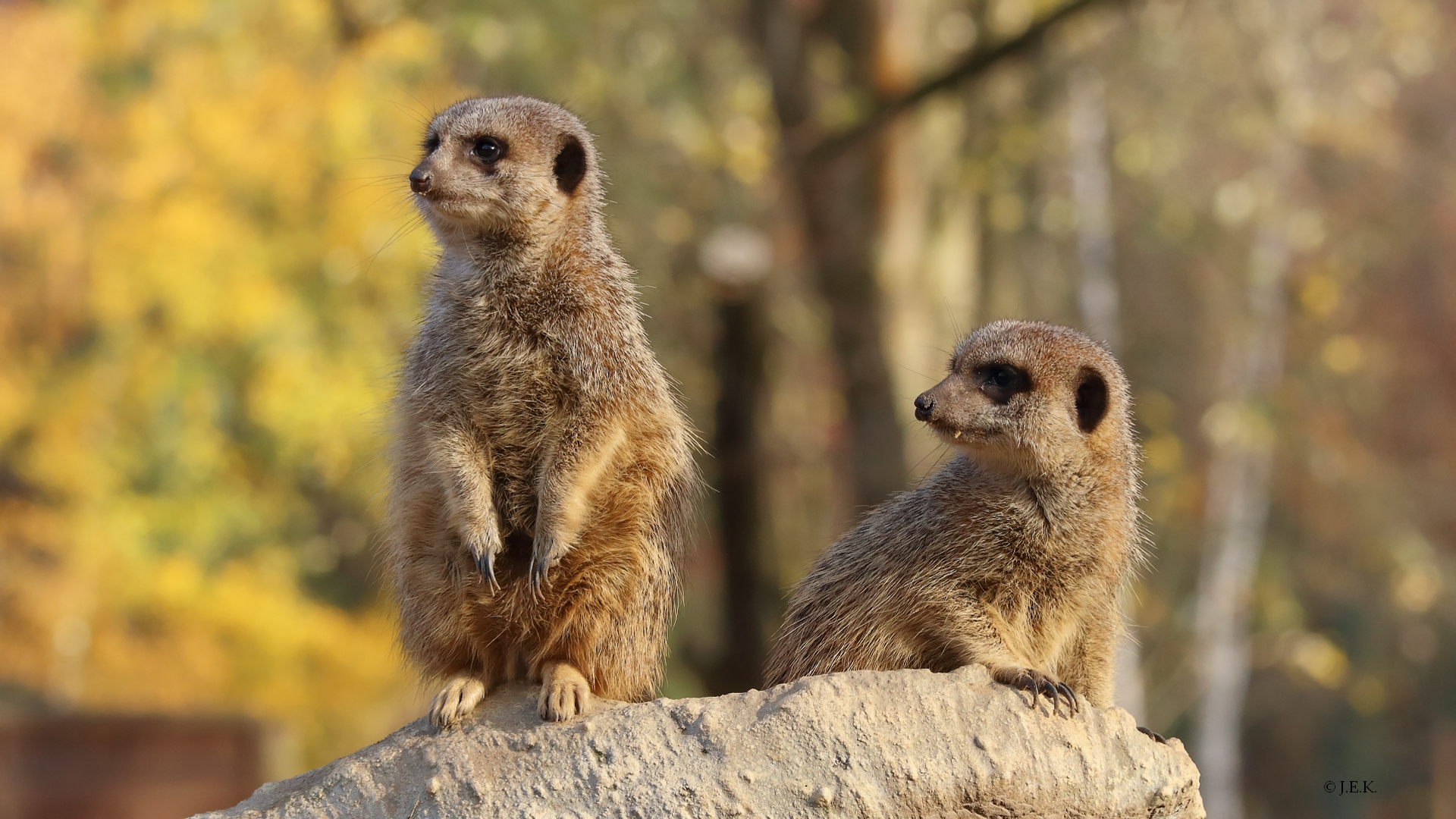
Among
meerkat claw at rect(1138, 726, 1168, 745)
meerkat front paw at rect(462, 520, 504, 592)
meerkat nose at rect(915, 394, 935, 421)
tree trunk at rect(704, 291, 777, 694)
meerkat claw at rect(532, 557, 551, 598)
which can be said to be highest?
tree trunk at rect(704, 291, 777, 694)

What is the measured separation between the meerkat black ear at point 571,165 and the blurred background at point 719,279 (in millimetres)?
4035

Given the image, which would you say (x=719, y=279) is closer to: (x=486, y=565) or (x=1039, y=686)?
(x=486, y=565)

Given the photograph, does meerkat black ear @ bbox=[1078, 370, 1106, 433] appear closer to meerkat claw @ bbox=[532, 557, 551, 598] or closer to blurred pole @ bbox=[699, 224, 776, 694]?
meerkat claw @ bbox=[532, 557, 551, 598]

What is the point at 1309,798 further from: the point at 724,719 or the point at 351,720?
the point at 724,719

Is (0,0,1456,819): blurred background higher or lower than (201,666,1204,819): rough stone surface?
higher

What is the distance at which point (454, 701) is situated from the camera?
3.07 metres

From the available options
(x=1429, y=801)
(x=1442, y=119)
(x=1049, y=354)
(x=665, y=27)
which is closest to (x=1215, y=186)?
(x=1442, y=119)

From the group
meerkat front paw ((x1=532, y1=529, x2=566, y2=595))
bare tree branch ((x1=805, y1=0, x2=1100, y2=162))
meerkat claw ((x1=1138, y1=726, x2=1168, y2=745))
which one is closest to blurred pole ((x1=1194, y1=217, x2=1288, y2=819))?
bare tree branch ((x1=805, y1=0, x2=1100, y2=162))

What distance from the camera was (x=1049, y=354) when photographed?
327cm

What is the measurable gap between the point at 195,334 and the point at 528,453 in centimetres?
768

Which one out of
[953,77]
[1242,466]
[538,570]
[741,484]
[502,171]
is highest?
[1242,466]

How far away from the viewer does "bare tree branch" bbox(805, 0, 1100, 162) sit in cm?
807

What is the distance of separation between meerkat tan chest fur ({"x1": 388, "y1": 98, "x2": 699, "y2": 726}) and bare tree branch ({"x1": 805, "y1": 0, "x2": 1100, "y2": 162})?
210 inches

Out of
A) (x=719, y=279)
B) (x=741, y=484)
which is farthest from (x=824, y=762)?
(x=719, y=279)
